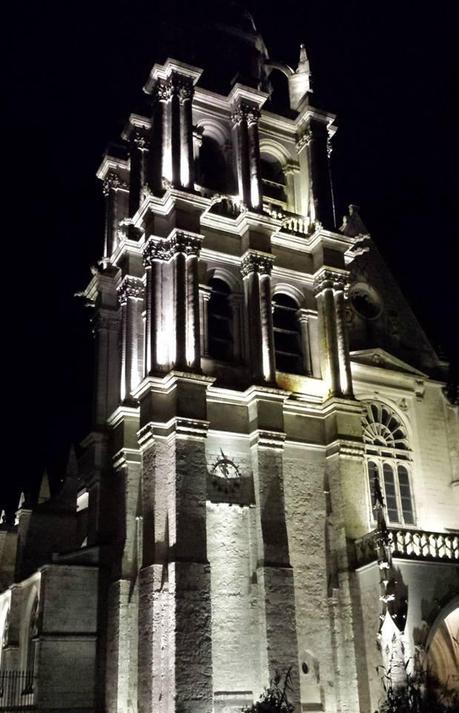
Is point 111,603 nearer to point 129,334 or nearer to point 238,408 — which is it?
point 238,408

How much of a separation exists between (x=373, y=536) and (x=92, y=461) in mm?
9759

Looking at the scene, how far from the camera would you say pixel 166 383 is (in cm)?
2464

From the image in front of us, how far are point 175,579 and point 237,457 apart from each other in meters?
4.75

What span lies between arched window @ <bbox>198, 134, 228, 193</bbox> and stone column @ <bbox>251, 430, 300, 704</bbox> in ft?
34.3

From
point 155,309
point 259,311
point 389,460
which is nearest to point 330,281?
point 259,311

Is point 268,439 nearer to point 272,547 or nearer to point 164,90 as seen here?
point 272,547

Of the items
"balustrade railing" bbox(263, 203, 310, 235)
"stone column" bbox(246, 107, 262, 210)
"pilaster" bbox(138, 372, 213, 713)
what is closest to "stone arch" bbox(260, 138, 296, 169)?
"stone column" bbox(246, 107, 262, 210)

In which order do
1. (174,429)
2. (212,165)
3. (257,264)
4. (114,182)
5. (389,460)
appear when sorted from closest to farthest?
(174,429) < (257,264) < (389,460) < (212,165) < (114,182)

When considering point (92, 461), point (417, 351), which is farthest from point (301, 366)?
point (92, 461)

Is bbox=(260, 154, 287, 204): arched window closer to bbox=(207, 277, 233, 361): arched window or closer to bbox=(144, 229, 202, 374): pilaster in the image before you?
bbox=(207, 277, 233, 361): arched window

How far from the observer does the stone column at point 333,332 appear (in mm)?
27750

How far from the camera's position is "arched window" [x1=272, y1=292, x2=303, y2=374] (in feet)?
94.1

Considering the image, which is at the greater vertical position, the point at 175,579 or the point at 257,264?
the point at 257,264

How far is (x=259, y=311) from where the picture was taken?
27.1 m
